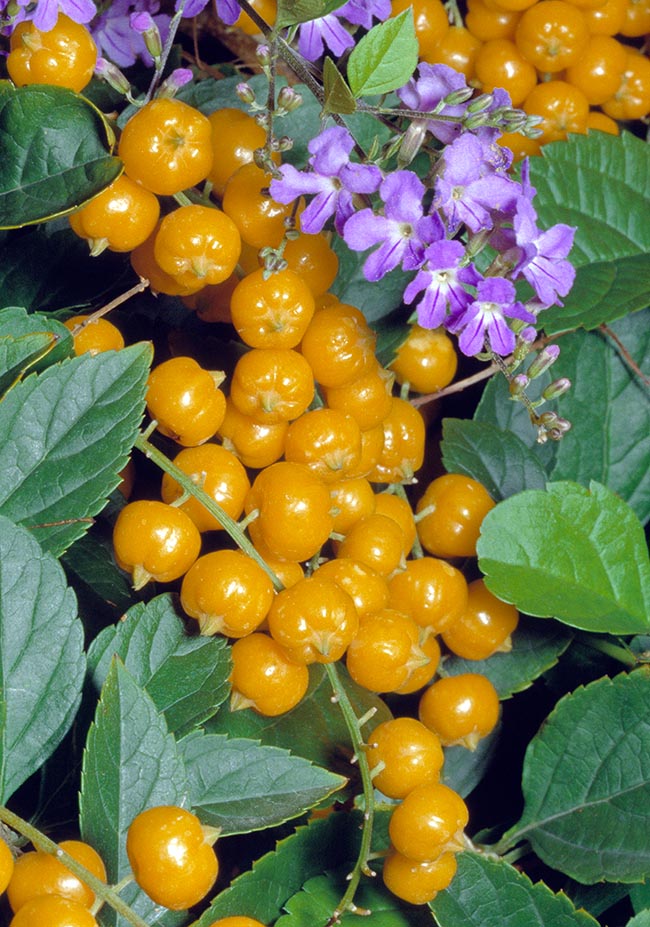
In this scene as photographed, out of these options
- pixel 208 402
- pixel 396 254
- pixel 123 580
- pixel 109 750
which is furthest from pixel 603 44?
pixel 109 750

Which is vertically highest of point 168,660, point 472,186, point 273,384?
point 472,186

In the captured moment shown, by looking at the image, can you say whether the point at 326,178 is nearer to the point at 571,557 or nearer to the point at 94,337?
the point at 94,337

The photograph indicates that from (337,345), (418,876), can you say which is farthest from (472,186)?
(418,876)

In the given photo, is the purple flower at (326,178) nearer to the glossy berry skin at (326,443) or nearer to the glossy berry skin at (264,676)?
the glossy berry skin at (326,443)

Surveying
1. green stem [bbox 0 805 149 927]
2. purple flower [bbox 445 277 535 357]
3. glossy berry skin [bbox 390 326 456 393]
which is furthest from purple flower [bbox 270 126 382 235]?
green stem [bbox 0 805 149 927]

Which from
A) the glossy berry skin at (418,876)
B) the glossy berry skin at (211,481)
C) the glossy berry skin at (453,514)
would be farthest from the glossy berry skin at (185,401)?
the glossy berry skin at (418,876)
